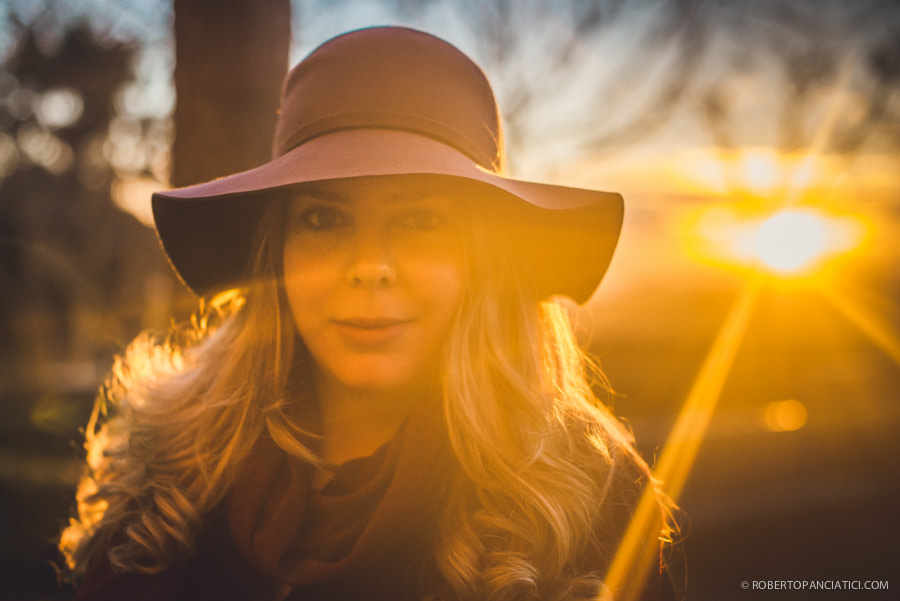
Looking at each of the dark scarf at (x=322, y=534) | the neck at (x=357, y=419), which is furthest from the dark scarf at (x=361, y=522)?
the neck at (x=357, y=419)

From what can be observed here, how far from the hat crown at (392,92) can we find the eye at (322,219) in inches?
7.4

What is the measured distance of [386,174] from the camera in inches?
59.9

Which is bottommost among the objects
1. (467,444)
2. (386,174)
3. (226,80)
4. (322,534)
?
(322,534)

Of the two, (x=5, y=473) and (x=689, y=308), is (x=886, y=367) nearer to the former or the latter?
(x=689, y=308)

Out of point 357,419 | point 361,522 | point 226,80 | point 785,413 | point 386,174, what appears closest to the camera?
point 386,174

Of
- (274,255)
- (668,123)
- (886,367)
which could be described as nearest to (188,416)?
(274,255)

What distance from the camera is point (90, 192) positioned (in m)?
14.1

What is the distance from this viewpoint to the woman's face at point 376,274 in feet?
5.45

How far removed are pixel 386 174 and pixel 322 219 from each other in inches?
12.3

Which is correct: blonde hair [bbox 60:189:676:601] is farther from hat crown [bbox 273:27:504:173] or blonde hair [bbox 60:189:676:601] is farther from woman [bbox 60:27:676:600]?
hat crown [bbox 273:27:504:173]

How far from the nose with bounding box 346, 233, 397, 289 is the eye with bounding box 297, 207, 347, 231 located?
0.10 metres

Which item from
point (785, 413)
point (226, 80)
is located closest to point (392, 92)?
point (226, 80)

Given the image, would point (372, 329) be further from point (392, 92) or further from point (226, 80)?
point (226, 80)

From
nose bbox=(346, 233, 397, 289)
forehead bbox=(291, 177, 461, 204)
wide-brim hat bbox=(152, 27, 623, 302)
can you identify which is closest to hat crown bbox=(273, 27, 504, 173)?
wide-brim hat bbox=(152, 27, 623, 302)
